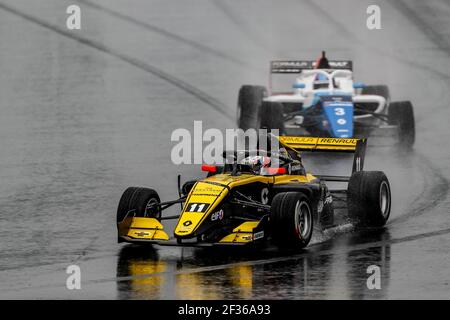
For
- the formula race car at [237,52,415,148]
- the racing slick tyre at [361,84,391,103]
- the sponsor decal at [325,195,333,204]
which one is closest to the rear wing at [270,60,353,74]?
the formula race car at [237,52,415,148]

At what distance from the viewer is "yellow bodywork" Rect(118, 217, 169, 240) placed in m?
15.6

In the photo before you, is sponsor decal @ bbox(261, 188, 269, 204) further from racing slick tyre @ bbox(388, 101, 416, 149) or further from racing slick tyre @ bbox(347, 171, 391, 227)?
racing slick tyre @ bbox(388, 101, 416, 149)

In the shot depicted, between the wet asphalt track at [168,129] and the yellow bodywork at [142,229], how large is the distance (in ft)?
0.86

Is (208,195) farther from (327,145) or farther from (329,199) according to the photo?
(327,145)

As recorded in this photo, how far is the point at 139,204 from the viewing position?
1599 cm

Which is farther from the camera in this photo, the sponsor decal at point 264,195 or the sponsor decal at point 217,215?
the sponsor decal at point 264,195

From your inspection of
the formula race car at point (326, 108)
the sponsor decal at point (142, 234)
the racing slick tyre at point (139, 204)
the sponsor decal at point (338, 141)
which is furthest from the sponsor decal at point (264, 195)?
the formula race car at point (326, 108)

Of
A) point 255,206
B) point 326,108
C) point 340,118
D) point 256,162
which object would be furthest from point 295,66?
point 255,206

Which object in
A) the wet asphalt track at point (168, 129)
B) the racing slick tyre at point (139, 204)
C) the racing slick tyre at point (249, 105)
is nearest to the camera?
the wet asphalt track at point (168, 129)

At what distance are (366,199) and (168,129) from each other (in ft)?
27.7

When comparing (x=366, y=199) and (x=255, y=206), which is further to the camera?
(x=366, y=199)

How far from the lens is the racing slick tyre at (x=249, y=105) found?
2503cm

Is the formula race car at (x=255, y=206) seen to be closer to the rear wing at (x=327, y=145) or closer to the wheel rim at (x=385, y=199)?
the wheel rim at (x=385, y=199)
